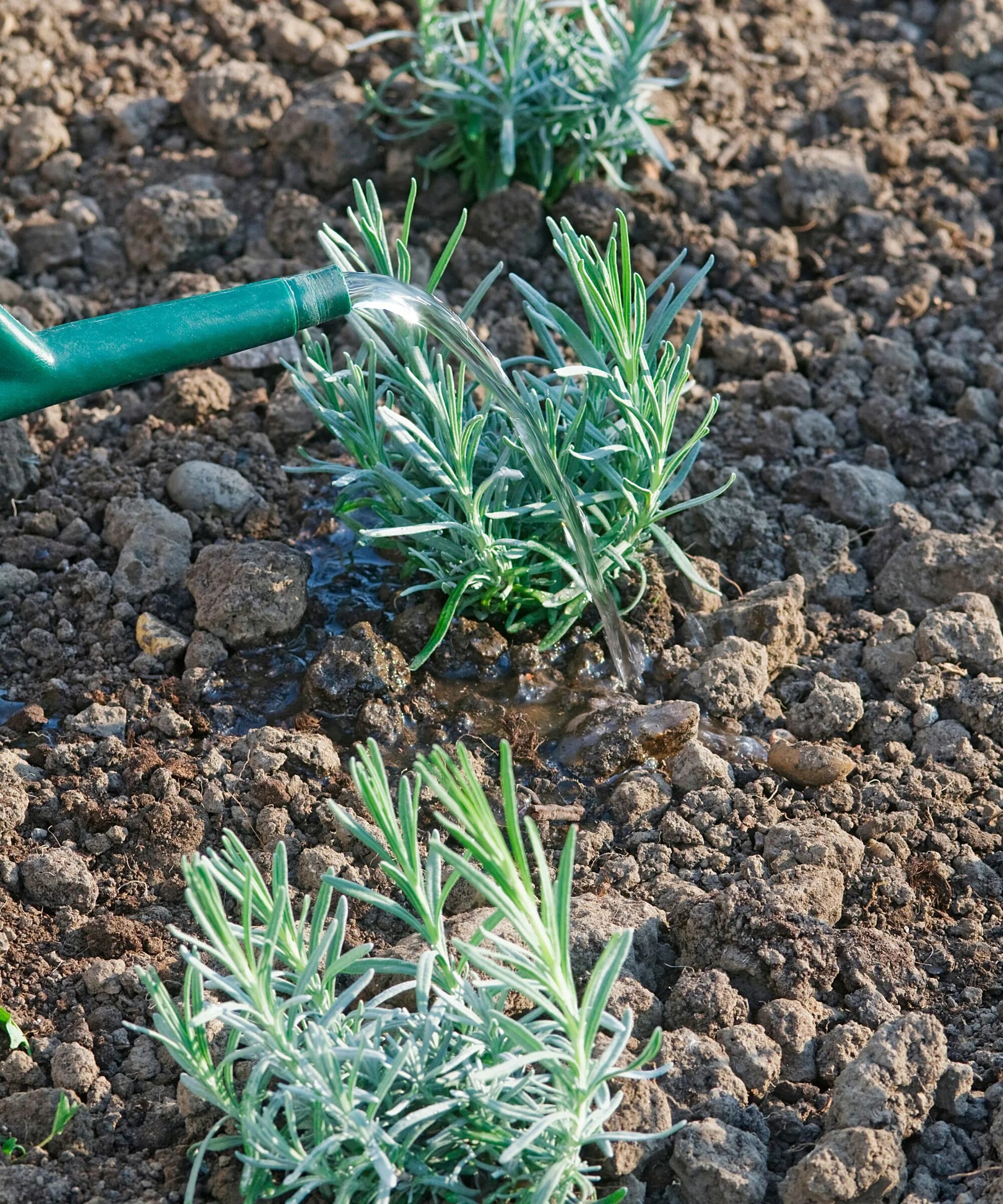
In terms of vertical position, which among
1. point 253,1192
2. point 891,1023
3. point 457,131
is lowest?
point 253,1192

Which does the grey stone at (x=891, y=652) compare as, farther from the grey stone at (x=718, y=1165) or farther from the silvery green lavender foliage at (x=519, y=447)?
the grey stone at (x=718, y=1165)

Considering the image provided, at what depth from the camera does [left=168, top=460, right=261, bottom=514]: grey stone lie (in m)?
2.88

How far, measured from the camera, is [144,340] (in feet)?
6.81

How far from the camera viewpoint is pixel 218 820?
2328 mm

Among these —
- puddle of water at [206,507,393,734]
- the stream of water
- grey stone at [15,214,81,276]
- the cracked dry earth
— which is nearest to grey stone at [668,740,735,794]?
the cracked dry earth

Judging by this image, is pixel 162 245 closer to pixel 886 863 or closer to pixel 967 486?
pixel 967 486

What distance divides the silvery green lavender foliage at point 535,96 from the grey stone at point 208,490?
1051 mm

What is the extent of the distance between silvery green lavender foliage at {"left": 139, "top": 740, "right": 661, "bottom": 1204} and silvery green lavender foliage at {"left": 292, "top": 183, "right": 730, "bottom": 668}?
788 millimetres

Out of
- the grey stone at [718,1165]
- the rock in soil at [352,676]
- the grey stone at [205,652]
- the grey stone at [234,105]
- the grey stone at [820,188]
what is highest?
the grey stone at [820,188]

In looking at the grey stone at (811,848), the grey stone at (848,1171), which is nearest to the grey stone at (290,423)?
the grey stone at (811,848)

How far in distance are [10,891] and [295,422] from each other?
4.08 feet

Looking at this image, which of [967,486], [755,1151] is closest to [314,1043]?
[755,1151]

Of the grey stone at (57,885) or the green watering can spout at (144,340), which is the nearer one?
the green watering can spout at (144,340)

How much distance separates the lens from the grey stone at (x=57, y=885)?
2182 millimetres
